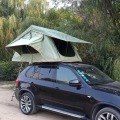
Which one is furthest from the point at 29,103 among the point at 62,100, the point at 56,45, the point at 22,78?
the point at 56,45

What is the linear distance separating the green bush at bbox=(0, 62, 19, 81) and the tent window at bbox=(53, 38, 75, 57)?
7008 mm

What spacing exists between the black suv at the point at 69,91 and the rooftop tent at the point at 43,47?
484mm

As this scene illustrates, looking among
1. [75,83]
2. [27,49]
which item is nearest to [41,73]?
[75,83]

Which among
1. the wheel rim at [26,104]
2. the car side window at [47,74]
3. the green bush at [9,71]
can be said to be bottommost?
the wheel rim at [26,104]

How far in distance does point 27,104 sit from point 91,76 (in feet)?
7.36

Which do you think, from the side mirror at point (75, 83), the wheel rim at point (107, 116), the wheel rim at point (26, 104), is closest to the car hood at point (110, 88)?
the side mirror at point (75, 83)

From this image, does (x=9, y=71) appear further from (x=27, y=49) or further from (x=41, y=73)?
(x=41, y=73)

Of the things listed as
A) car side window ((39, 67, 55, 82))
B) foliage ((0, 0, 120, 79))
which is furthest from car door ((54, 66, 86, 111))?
foliage ((0, 0, 120, 79))

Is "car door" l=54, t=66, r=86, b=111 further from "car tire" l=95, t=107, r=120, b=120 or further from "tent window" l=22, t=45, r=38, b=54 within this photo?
"tent window" l=22, t=45, r=38, b=54

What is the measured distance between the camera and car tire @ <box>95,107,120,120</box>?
20.7ft

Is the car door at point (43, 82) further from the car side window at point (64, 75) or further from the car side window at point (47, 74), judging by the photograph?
the car side window at point (64, 75)

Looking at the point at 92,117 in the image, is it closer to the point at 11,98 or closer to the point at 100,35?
the point at 11,98

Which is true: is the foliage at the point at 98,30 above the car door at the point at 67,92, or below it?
above

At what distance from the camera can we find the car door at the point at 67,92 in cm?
704
